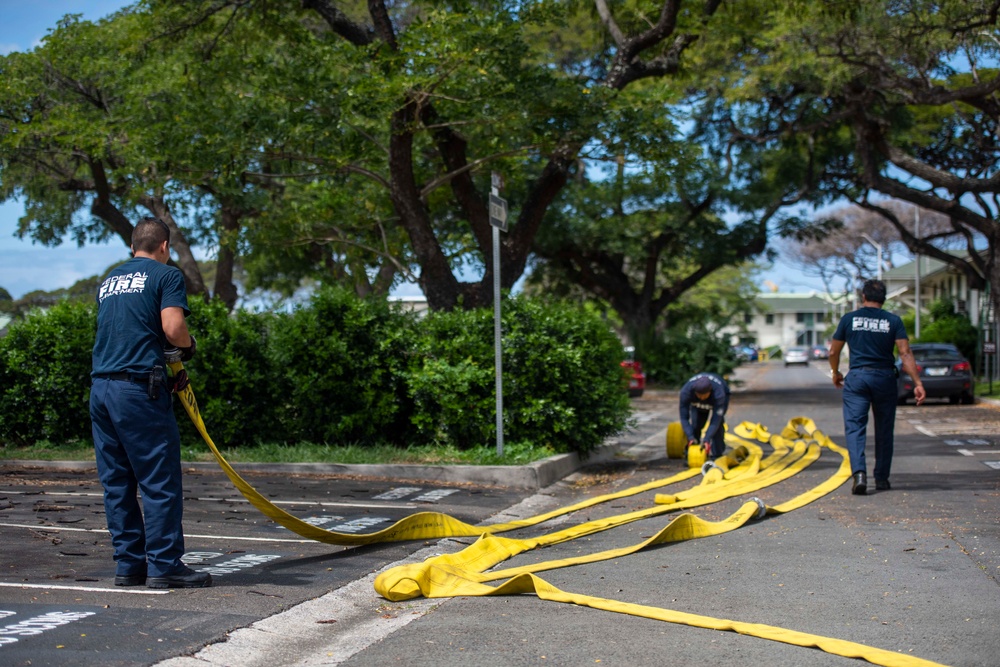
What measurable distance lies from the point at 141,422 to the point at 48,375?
27.4ft

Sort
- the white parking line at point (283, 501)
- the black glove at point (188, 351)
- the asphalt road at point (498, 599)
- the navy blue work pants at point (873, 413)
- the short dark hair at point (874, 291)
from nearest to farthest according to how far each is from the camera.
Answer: the asphalt road at point (498, 599), the black glove at point (188, 351), the white parking line at point (283, 501), the navy blue work pants at point (873, 413), the short dark hair at point (874, 291)

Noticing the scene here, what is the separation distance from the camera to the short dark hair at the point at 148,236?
5559 mm

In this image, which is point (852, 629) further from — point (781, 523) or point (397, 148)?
point (397, 148)

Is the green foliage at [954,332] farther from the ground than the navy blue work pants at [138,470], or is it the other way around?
the green foliage at [954,332]

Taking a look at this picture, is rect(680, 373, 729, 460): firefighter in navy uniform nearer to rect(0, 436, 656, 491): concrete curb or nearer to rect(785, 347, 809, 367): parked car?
rect(0, 436, 656, 491): concrete curb

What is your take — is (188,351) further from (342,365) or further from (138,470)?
(342,365)

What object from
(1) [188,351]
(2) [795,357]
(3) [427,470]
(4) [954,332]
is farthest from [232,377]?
(2) [795,357]

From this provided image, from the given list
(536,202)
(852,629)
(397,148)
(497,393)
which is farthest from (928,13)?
(852,629)

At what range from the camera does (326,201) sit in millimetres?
18922

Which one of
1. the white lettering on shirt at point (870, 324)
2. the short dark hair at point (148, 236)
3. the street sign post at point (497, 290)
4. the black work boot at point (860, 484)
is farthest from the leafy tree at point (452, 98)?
the short dark hair at point (148, 236)

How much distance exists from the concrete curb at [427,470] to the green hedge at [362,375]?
35.3 inches

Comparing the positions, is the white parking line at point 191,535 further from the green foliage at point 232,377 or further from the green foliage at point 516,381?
the green foliage at point 232,377

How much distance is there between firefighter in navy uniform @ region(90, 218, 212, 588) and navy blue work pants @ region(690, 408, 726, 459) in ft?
25.3

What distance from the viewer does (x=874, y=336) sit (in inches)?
383
